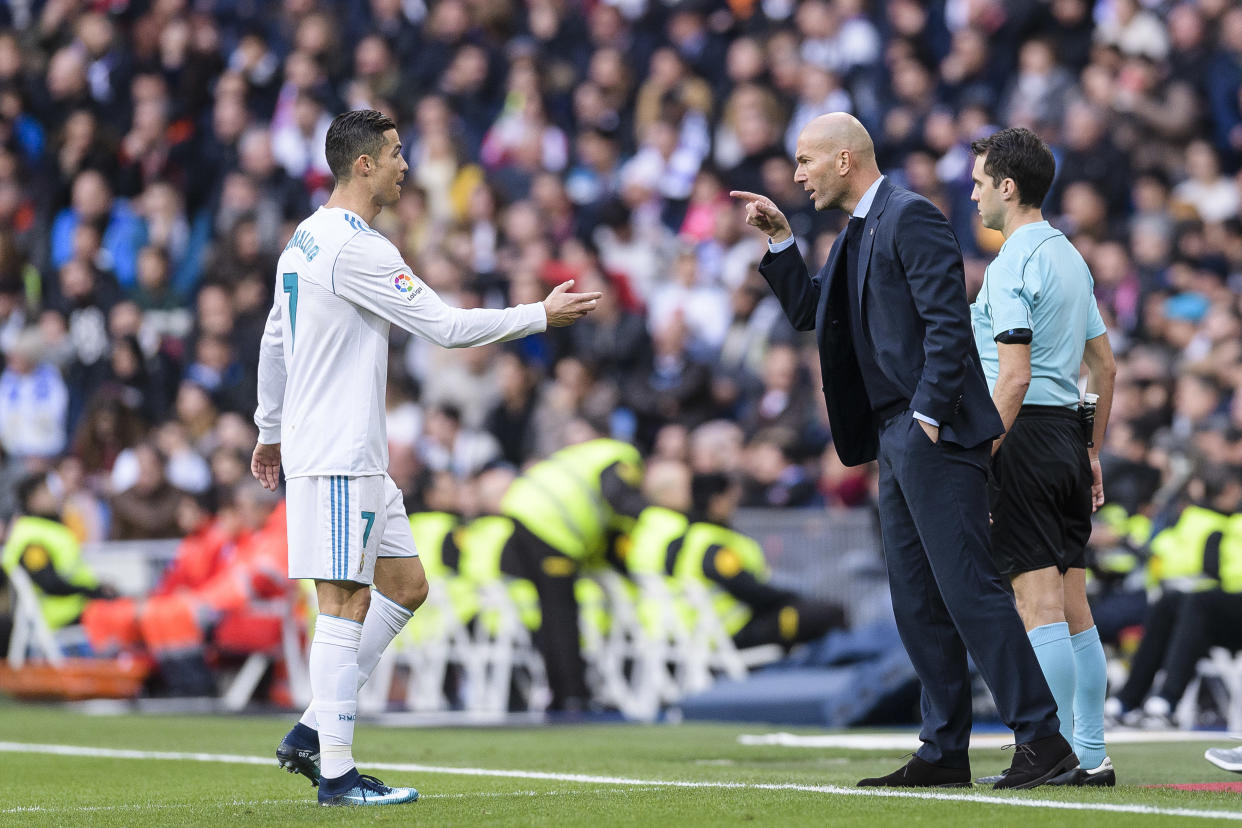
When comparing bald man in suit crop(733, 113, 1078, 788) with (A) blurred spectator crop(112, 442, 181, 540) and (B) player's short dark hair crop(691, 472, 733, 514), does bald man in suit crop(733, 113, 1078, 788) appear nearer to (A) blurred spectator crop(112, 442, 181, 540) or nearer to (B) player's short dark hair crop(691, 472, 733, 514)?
(B) player's short dark hair crop(691, 472, 733, 514)


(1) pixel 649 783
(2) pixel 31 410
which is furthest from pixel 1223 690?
(2) pixel 31 410

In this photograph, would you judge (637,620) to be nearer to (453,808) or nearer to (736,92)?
(736,92)

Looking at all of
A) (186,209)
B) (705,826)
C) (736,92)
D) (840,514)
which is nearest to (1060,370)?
(705,826)

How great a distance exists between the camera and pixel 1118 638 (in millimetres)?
11695

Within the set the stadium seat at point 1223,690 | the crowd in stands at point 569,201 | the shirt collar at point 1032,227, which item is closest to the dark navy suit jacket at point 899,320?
the shirt collar at point 1032,227

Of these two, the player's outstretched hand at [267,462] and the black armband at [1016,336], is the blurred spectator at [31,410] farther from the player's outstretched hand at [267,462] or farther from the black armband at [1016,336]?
the black armband at [1016,336]

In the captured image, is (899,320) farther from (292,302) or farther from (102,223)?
(102,223)

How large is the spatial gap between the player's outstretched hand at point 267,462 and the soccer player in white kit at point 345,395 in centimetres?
46

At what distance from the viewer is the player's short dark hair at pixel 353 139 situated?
632 centimetres

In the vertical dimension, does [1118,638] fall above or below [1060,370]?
below

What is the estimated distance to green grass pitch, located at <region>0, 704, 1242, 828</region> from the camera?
5430 mm

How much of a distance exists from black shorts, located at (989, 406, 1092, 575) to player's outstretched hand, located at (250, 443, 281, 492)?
2633 mm

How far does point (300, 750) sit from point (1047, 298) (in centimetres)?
308

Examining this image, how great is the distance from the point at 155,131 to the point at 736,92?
7.76 m
